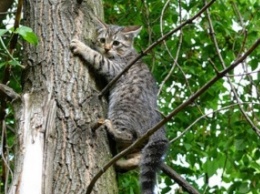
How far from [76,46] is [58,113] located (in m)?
0.43

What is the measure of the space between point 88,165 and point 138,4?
8.06 ft

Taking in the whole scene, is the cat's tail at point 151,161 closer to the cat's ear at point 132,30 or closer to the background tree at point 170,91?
the background tree at point 170,91

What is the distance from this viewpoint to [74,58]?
9.20 ft

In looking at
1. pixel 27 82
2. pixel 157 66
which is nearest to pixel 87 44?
pixel 27 82

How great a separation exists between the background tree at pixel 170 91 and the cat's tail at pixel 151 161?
0.19m

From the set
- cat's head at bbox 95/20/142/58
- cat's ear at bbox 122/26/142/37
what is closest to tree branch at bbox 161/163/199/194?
cat's head at bbox 95/20/142/58

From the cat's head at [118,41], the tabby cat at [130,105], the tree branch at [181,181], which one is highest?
the cat's head at [118,41]

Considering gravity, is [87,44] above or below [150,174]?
above

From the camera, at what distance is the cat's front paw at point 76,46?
2777 millimetres

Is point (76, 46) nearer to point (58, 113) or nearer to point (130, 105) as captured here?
point (58, 113)

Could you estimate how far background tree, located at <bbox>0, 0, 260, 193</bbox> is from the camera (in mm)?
2449

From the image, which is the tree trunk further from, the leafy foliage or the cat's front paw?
the leafy foliage

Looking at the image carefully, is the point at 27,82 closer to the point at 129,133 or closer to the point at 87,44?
the point at 87,44

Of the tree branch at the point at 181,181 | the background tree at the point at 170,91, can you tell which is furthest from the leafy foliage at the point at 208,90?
the tree branch at the point at 181,181
